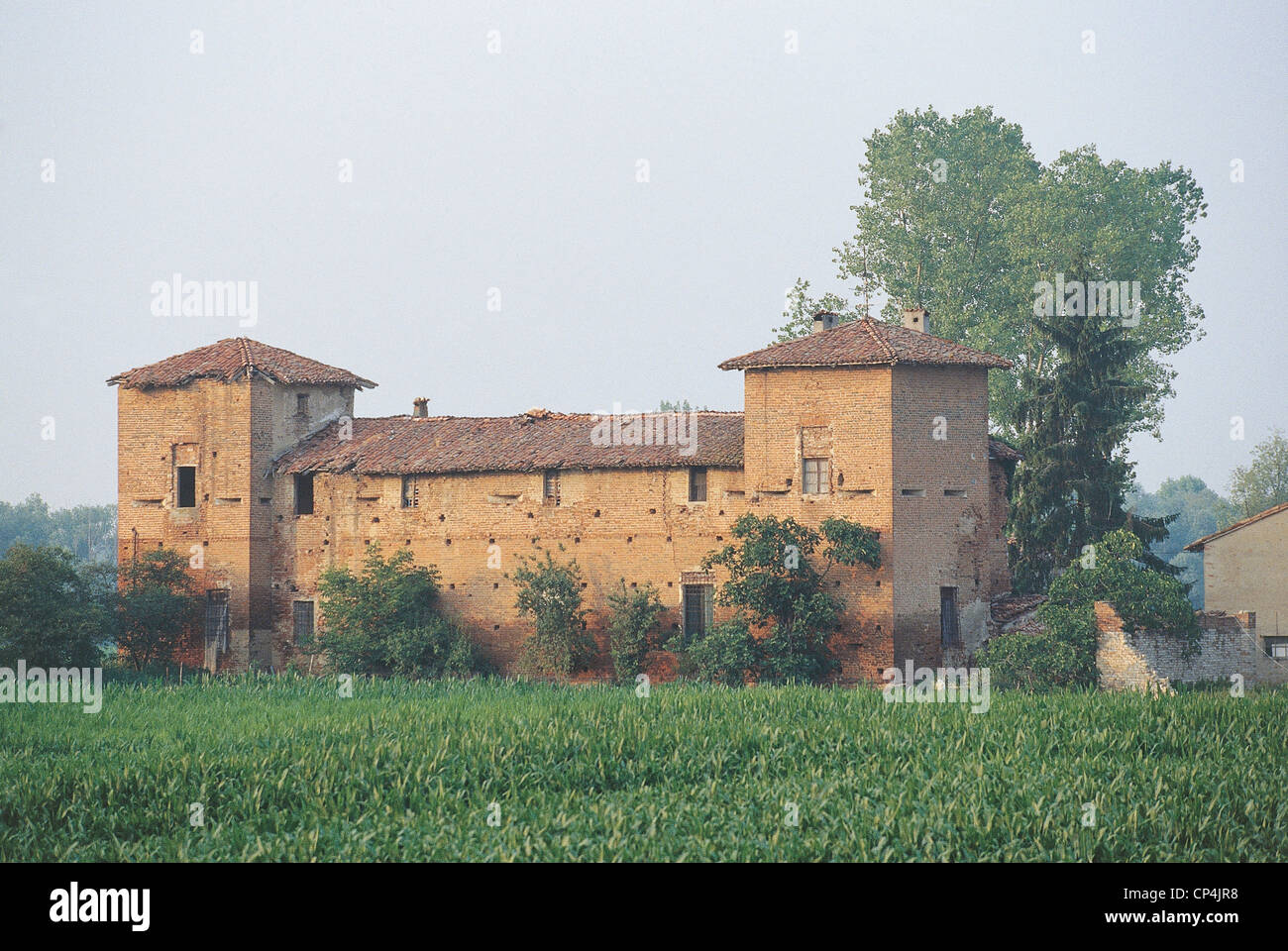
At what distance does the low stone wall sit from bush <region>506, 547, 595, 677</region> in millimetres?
9959

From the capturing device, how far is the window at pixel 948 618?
28031mm

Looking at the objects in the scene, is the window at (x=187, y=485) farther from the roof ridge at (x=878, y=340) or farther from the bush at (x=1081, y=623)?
the bush at (x=1081, y=623)

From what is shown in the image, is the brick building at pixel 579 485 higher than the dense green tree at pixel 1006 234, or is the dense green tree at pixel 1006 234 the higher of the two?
the dense green tree at pixel 1006 234

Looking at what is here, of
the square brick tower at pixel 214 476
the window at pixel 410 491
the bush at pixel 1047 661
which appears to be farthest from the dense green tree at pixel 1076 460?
the square brick tower at pixel 214 476

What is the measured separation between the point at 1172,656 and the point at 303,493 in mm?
18444

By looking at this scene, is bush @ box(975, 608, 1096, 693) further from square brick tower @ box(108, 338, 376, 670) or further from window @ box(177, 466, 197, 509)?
window @ box(177, 466, 197, 509)

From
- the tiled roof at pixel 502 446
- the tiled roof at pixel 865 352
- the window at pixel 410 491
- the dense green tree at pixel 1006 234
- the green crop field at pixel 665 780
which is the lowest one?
the green crop field at pixel 665 780

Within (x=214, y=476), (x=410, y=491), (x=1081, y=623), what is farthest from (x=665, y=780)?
(x=214, y=476)

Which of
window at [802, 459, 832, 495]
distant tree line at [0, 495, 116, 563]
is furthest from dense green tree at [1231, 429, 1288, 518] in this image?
distant tree line at [0, 495, 116, 563]

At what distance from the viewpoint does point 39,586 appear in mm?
29203

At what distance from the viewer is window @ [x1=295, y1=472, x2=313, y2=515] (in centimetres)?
3256

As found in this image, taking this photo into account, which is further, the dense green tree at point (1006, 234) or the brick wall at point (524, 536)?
the dense green tree at point (1006, 234)

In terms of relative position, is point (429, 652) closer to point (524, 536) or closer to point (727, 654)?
point (524, 536)

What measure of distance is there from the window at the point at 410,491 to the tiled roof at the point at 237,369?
363cm
